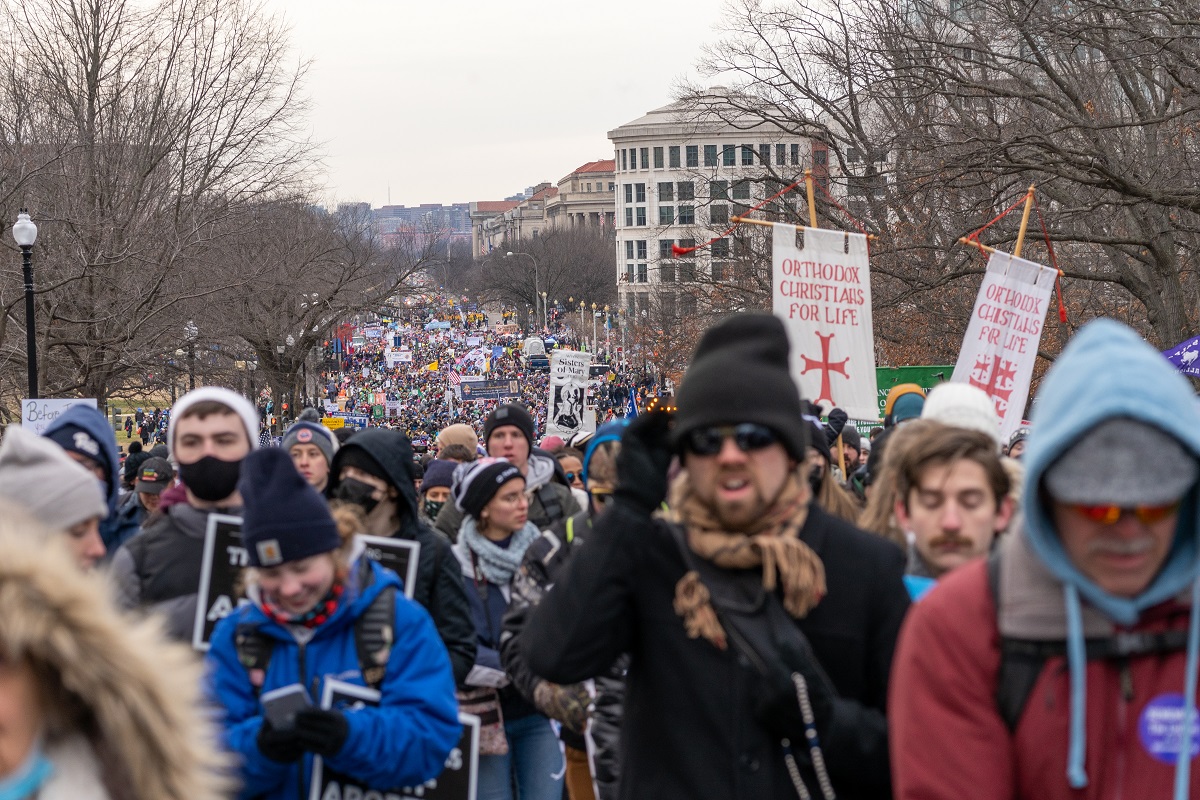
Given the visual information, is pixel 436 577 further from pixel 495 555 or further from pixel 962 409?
pixel 962 409

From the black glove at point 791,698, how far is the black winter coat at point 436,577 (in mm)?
2254

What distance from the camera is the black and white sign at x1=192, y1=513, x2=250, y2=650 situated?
4164 millimetres

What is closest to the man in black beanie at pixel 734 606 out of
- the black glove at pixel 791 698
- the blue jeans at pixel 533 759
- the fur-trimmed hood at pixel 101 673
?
the black glove at pixel 791 698

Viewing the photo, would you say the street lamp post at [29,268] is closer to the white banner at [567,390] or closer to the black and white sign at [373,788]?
the white banner at [567,390]

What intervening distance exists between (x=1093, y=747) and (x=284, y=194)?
38991 millimetres

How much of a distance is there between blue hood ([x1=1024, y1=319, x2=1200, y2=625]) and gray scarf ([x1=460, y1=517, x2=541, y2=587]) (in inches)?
152

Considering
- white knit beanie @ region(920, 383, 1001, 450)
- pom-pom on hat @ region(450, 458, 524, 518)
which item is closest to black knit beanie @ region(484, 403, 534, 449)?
pom-pom on hat @ region(450, 458, 524, 518)

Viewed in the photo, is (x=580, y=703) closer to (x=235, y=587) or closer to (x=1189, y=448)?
(x=235, y=587)

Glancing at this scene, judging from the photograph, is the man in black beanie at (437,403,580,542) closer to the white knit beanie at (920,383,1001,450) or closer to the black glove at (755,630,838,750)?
the white knit beanie at (920,383,1001,450)

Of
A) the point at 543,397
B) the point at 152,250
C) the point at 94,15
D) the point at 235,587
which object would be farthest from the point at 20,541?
the point at 543,397

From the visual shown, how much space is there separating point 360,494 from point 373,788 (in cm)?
181

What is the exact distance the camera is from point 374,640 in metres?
3.63

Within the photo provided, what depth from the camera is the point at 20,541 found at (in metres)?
2.06

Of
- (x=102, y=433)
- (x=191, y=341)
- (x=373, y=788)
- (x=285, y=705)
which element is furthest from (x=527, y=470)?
(x=191, y=341)
